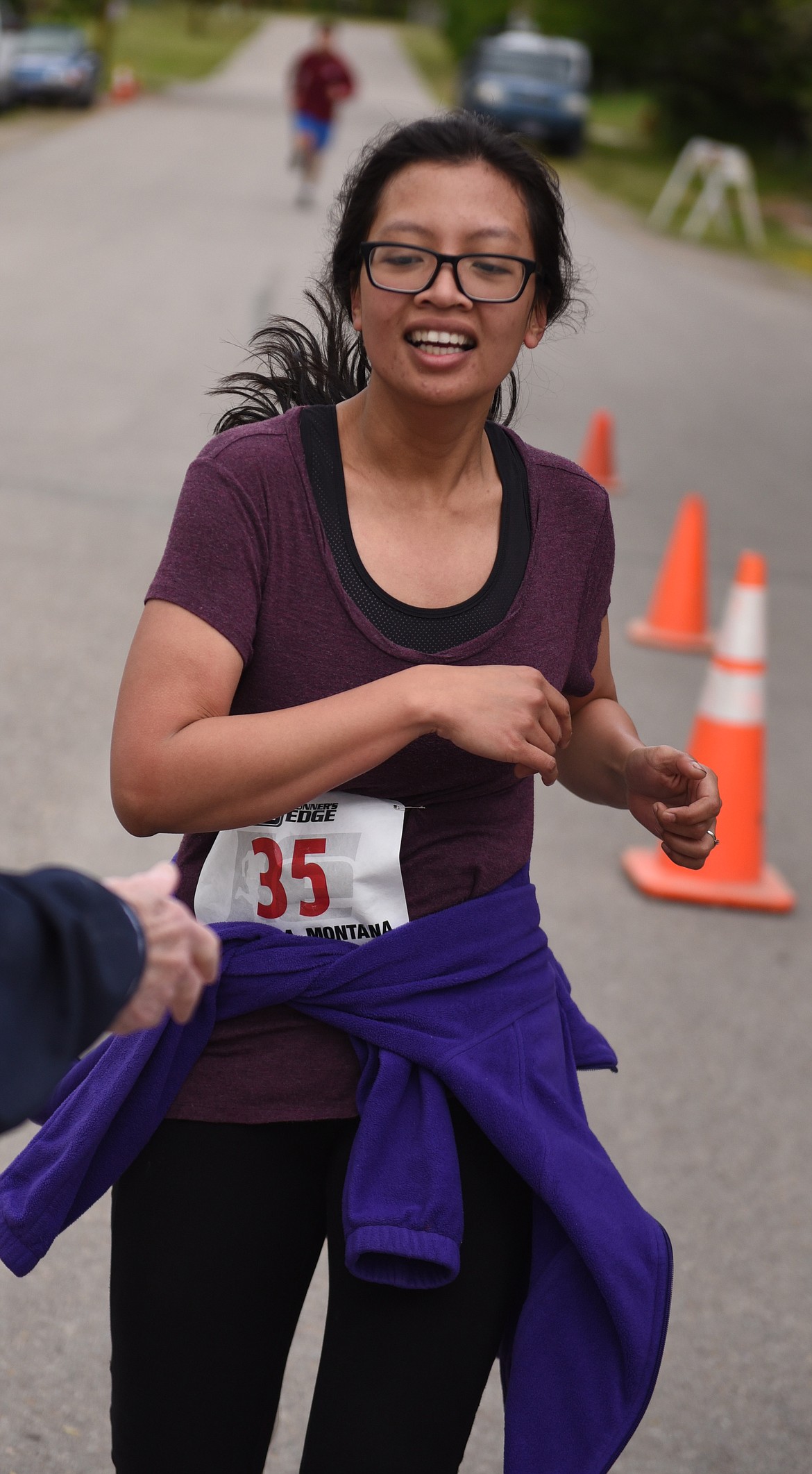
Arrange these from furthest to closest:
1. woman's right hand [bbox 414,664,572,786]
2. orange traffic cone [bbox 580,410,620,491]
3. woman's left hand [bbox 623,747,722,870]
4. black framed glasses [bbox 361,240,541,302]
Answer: orange traffic cone [bbox 580,410,620,491] → woman's left hand [bbox 623,747,722,870] → black framed glasses [bbox 361,240,541,302] → woman's right hand [bbox 414,664,572,786]

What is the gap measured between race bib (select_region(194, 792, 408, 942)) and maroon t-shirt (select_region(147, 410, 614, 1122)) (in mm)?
38

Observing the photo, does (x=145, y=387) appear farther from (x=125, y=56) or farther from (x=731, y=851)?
(x=125, y=56)

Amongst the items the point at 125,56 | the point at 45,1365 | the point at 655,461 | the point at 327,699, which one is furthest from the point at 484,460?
the point at 125,56

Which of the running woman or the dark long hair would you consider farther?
the dark long hair

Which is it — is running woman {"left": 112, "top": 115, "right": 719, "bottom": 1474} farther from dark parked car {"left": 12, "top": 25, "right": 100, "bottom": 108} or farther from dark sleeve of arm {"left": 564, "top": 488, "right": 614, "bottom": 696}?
dark parked car {"left": 12, "top": 25, "right": 100, "bottom": 108}

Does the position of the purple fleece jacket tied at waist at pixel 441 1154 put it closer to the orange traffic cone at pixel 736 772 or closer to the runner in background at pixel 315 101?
the orange traffic cone at pixel 736 772

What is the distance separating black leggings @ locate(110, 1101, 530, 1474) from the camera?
1.96 meters

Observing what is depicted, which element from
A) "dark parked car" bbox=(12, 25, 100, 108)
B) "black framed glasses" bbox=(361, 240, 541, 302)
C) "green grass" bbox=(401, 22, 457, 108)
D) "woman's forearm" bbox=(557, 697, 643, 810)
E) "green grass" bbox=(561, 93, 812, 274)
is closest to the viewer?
"black framed glasses" bbox=(361, 240, 541, 302)

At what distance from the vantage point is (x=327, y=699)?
6.50 ft

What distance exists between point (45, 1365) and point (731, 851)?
9.66ft

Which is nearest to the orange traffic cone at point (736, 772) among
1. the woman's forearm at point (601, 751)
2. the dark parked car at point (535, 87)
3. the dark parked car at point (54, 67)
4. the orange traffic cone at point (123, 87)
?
the woman's forearm at point (601, 751)

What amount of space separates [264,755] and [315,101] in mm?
23247

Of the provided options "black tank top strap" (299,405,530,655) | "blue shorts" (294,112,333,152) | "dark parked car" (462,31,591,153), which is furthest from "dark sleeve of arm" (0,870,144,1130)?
"dark parked car" (462,31,591,153)

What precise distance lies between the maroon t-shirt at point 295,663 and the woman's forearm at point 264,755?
12cm
